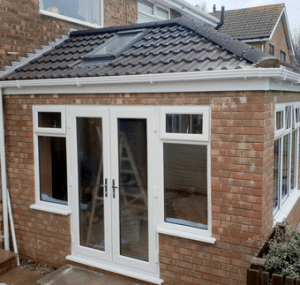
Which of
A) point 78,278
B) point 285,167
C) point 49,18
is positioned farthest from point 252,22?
point 78,278

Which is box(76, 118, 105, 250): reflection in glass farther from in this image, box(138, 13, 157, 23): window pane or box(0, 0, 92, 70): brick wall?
box(138, 13, 157, 23): window pane

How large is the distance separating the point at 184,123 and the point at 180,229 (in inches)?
57.0

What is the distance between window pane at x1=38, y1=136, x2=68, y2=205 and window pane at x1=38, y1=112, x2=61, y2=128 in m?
0.22

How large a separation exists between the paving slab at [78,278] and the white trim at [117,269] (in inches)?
4.1

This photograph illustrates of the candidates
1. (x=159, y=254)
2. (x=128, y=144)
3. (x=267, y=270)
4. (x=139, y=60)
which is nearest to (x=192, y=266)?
(x=159, y=254)

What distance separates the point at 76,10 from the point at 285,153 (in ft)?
17.9

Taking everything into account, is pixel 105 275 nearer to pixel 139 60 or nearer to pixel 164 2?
pixel 139 60

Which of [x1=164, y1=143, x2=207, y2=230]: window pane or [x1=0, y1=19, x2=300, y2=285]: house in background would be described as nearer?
[x1=0, y1=19, x2=300, y2=285]: house in background

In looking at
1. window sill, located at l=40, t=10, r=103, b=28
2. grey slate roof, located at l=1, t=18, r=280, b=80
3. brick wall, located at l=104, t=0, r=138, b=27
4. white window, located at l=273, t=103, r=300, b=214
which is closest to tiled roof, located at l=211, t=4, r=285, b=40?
brick wall, located at l=104, t=0, r=138, b=27

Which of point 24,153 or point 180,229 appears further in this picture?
point 24,153

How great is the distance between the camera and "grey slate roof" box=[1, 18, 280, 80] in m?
4.64

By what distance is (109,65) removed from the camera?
18.0ft

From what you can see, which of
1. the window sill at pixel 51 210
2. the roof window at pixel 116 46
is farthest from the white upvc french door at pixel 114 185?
the roof window at pixel 116 46

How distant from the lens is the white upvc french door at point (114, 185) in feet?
16.9
